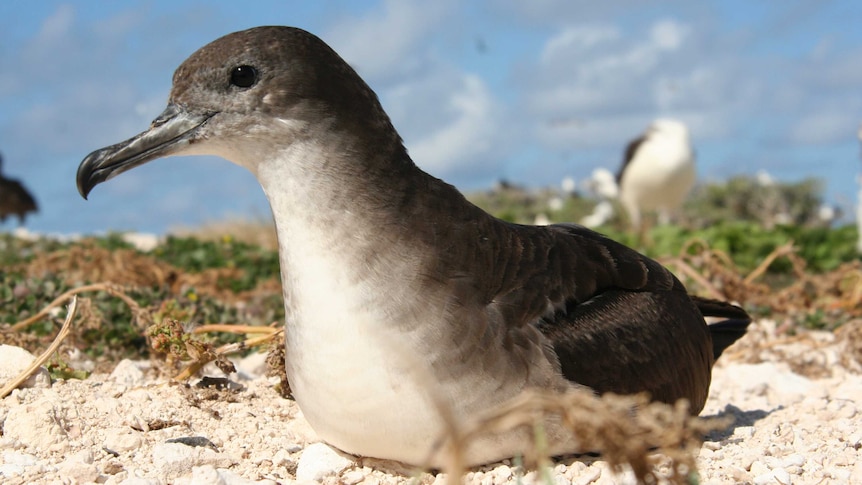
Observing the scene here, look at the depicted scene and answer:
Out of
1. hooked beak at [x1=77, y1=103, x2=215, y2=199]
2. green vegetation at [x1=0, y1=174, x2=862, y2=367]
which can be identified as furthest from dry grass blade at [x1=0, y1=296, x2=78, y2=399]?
hooked beak at [x1=77, y1=103, x2=215, y2=199]

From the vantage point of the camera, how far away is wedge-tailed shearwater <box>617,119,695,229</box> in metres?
19.1

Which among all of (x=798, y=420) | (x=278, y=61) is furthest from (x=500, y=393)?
(x=798, y=420)

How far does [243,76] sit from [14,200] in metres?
25.6

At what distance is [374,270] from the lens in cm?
298

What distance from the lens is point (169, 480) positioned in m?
3.12

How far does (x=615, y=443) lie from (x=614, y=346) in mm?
1468

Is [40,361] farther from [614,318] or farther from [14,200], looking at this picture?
[14,200]

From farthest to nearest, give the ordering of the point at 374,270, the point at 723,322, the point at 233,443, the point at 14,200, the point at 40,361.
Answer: the point at 14,200 < the point at 723,322 < the point at 40,361 < the point at 233,443 < the point at 374,270

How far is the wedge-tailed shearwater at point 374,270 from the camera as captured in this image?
116 inches

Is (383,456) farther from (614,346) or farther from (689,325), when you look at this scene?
(689,325)

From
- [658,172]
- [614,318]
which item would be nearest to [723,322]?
[614,318]

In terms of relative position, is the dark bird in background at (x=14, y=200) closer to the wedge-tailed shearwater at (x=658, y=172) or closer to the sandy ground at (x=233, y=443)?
the wedge-tailed shearwater at (x=658, y=172)

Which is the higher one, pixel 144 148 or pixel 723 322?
pixel 144 148

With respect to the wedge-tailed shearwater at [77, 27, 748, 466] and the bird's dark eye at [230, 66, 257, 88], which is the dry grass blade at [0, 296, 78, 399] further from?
the bird's dark eye at [230, 66, 257, 88]
